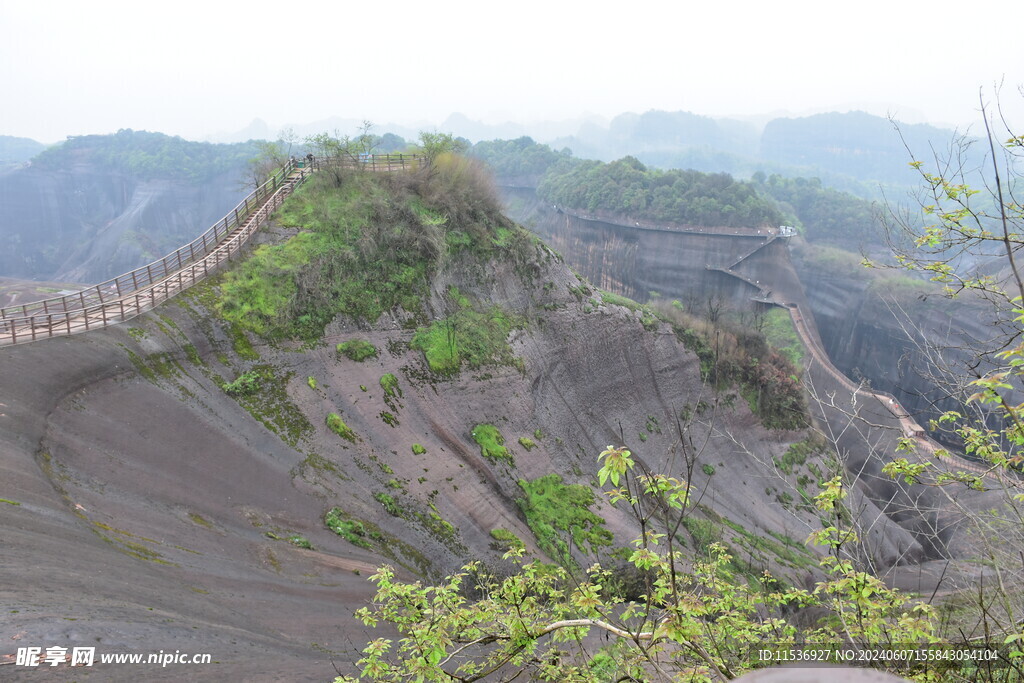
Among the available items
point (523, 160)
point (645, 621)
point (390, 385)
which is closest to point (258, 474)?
point (390, 385)

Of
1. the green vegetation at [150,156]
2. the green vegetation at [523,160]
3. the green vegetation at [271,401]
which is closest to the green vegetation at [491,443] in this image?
the green vegetation at [271,401]

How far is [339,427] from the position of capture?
21.0 m

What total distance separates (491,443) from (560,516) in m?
4.44

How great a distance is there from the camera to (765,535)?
3009 centimetres

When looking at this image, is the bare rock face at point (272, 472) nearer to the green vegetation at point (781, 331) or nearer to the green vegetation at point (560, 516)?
the green vegetation at point (560, 516)

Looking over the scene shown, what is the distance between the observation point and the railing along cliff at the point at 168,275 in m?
17.9

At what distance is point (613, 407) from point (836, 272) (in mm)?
66362

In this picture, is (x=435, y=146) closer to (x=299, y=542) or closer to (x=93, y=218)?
(x=299, y=542)

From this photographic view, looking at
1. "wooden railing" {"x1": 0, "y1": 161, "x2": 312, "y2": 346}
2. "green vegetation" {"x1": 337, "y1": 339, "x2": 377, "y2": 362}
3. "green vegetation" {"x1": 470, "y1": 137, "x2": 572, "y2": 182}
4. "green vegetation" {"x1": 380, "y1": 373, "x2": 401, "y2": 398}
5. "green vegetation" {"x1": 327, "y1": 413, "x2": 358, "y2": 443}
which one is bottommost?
"green vegetation" {"x1": 327, "y1": 413, "x2": 358, "y2": 443}

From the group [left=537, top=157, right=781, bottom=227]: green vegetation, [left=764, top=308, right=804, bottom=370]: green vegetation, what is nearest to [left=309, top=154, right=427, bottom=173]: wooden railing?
[left=764, top=308, right=804, bottom=370]: green vegetation

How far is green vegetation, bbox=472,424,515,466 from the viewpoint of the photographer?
24031 millimetres

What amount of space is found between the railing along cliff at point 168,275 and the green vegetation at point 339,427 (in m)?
8.09

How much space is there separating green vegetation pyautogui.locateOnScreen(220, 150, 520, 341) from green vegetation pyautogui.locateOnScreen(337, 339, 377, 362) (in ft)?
3.79

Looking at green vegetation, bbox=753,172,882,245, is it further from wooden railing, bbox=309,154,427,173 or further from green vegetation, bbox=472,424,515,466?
green vegetation, bbox=472,424,515,466
